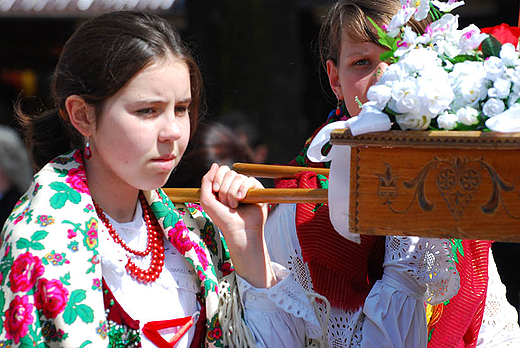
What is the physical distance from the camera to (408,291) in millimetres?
1979

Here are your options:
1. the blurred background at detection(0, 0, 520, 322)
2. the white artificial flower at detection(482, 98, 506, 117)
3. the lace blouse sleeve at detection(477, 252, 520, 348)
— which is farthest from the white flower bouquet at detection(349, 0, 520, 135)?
the blurred background at detection(0, 0, 520, 322)

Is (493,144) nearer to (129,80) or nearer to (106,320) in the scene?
(129,80)

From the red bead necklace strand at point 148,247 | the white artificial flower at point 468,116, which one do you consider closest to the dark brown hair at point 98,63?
the red bead necklace strand at point 148,247

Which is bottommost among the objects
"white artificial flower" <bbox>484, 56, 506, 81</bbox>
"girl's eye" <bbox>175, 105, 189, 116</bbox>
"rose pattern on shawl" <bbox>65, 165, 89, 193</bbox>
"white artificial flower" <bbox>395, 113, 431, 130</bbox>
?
"rose pattern on shawl" <bbox>65, 165, 89, 193</bbox>

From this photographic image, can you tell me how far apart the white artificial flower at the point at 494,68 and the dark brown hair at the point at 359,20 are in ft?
2.00

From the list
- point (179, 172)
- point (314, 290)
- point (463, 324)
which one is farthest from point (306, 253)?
point (179, 172)

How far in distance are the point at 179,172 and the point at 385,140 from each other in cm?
186

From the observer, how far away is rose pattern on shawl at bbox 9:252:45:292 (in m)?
1.51

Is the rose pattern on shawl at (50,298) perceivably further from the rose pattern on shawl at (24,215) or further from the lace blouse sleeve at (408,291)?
the lace blouse sleeve at (408,291)

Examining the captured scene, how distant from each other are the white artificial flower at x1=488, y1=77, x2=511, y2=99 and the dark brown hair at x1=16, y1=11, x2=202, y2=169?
2.44ft

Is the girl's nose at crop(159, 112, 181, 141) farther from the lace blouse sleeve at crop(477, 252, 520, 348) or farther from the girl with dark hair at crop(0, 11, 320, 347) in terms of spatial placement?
the lace blouse sleeve at crop(477, 252, 520, 348)

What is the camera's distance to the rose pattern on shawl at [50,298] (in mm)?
1517

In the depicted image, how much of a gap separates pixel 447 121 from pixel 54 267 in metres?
0.91

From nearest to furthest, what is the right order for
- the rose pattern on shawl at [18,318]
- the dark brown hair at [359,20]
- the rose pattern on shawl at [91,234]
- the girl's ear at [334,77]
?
the rose pattern on shawl at [18,318] → the rose pattern on shawl at [91,234] → the dark brown hair at [359,20] → the girl's ear at [334,77]
